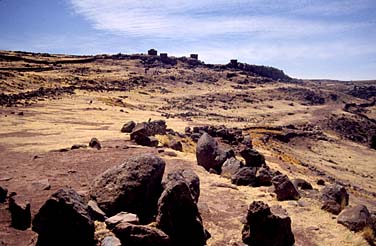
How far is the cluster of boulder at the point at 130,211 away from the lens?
8.73m

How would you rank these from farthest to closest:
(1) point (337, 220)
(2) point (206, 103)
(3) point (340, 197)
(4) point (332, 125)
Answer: (2) point (206, 103)
(4) point (332, 125)
(3) point (340, 197)
(1) point (337, 220)

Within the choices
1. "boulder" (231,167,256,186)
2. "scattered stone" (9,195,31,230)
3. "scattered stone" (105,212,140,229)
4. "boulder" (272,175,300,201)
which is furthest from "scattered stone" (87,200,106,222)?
"boulder" (231,167,256,186)

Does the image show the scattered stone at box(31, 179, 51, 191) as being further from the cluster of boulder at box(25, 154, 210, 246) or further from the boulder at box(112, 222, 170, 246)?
the boulder at box(112, 222, 170, 246)

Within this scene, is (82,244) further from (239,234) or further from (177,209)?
(239,234)

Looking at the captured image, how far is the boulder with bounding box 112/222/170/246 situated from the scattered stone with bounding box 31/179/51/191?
14.7ft

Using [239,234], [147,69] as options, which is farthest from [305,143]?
[147,69]

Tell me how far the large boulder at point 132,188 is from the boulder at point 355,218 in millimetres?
6253

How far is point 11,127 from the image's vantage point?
28141 mm

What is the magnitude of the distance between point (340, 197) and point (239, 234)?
5.83 meters

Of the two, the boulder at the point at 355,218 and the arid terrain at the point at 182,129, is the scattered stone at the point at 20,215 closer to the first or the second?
the arid terrain at the point at 182,129

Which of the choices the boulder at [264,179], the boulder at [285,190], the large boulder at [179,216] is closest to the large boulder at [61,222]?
the large boulder at [179,216]

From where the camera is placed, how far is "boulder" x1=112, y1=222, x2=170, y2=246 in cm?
881

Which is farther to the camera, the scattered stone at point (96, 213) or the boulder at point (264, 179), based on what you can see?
the boulder at point (264, 179)

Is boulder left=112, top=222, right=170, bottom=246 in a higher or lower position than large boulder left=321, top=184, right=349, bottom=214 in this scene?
higher
